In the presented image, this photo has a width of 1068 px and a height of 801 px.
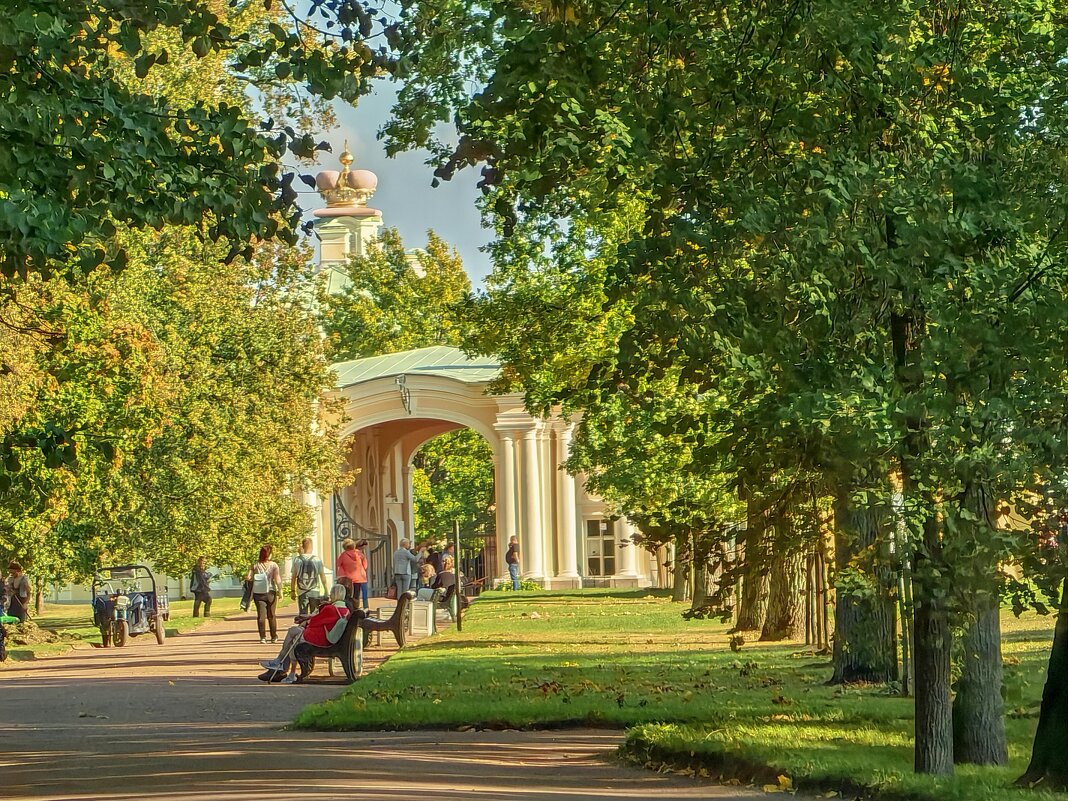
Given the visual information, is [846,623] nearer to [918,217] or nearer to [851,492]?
Result: [851,492]

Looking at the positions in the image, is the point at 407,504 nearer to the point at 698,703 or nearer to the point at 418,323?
the point at 418,323

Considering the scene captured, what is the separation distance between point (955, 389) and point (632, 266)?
6.38 ft

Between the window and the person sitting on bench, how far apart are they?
34.6 m

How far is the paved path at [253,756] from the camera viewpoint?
987 cm

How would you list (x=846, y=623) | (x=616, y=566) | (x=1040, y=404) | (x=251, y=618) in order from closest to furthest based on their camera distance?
1. (x=1040, y=404)
2. (x=846, y=623)
3. (x=251, y=618)
4. (x=616, y=566)

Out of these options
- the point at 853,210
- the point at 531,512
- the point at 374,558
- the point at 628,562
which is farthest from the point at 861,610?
the point at 628,562

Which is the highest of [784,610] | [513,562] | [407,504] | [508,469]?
[508,469]

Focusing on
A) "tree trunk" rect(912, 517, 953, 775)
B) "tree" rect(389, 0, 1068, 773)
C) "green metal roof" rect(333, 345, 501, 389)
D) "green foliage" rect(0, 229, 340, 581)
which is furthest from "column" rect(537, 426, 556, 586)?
"tree trunk" rect(912, 517, 953, 775)

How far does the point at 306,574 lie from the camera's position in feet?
96.4

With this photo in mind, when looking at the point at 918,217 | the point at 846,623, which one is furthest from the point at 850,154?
the point at 846,623

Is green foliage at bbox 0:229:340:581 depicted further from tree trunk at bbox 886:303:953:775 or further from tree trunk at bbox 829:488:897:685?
tree trunk at bbox 886:303:953:775

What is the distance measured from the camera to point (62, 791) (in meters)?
10.2

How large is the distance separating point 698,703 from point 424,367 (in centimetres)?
3919

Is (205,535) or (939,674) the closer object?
A: (939,674)
